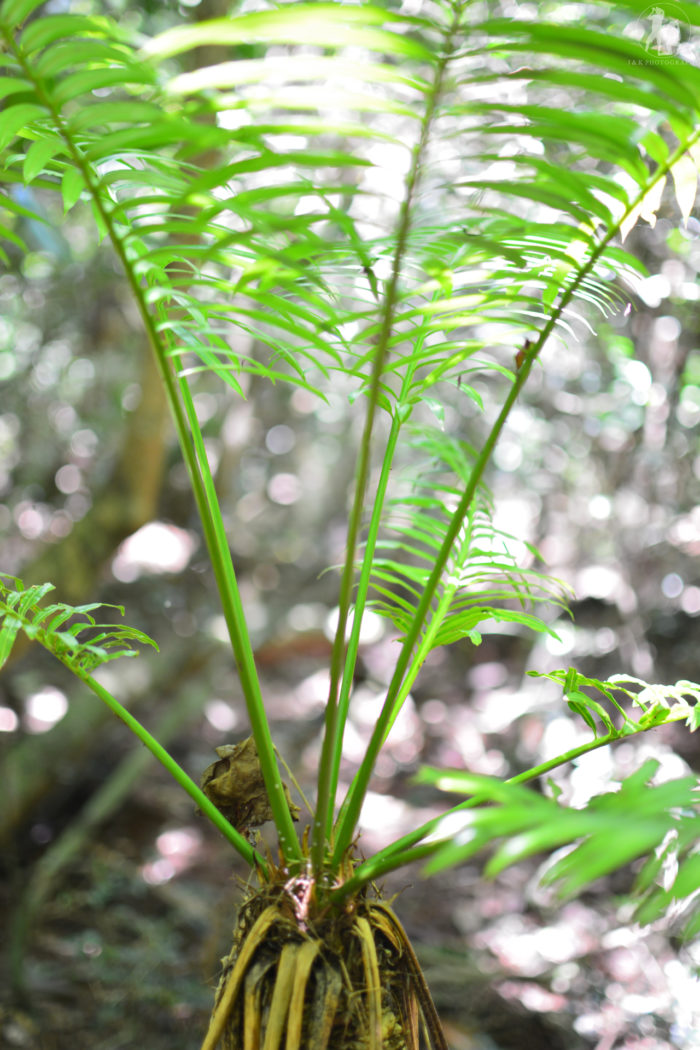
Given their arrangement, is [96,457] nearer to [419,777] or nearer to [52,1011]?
[52,1011]

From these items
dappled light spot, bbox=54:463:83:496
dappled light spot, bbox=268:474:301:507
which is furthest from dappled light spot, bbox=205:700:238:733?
dappled light spot, bbox=268:474:301:507

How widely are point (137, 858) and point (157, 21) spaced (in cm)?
265

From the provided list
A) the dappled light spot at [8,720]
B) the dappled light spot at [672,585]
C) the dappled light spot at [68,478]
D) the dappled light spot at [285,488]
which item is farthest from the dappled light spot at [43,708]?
the dappled light spot at [285,488]

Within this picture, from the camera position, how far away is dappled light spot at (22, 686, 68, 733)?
103 inches

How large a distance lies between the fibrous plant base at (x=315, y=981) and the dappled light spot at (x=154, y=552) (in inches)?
112

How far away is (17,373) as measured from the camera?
136 inches

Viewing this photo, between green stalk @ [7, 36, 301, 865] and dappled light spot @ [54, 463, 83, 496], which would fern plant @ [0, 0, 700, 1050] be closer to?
green stalk @ [7, 36, 301, 865]

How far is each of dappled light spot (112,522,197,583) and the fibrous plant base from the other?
2855mm

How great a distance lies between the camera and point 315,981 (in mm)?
707

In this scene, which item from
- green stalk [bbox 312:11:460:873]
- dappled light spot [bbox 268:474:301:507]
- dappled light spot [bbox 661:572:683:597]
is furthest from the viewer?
dappled light spot [bbox 268:474:301:507]

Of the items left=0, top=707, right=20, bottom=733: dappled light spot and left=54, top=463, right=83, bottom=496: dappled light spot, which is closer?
left=0, top=707, right=20, bottom=733: dappled light spot

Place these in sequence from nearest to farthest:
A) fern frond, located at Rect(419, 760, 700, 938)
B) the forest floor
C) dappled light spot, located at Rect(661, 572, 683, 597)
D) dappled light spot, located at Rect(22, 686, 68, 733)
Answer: fern frond, located at Rect(419, 760, 700, 938)
the forest floor
dappled light spot, located at Rect(661, 572, 683, 597)
dappled light spot, located at Rect(22, 686, 68, 733)

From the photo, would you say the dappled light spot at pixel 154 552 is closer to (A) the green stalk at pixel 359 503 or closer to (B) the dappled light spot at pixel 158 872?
(B) the dappled light spot at pixel 158 872

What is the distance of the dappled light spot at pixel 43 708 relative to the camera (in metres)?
2.61
